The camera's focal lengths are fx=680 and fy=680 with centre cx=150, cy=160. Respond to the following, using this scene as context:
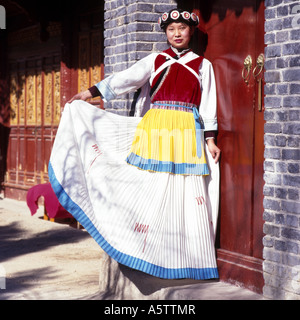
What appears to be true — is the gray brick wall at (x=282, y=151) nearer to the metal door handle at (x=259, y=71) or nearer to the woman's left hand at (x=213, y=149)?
the metal door handle at (x=259, y=71)

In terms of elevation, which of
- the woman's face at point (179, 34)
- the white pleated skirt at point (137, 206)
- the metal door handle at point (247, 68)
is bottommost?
the white pleated skirt at point (137, 206)

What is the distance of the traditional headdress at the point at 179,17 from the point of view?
205 inches

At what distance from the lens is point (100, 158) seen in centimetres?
538

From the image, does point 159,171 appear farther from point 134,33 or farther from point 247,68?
point 134,33

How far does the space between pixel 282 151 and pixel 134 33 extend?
1916 mm

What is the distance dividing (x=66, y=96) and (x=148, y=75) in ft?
16.5

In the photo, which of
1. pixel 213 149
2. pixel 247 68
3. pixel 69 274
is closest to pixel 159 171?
pixel 213 149

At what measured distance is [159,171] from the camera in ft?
16.9

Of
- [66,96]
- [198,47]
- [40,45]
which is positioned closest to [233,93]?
[198,47]

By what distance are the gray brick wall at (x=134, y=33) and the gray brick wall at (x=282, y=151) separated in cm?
140

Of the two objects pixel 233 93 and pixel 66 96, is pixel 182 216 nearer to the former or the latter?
pixel 233 93

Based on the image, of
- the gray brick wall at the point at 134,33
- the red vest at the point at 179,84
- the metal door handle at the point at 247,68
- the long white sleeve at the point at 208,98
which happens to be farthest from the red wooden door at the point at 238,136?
the gray brick wall at the point at 134,33

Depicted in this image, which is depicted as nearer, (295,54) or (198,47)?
(295,54)

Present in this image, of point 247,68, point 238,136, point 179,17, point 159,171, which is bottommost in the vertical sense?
point 159,171
